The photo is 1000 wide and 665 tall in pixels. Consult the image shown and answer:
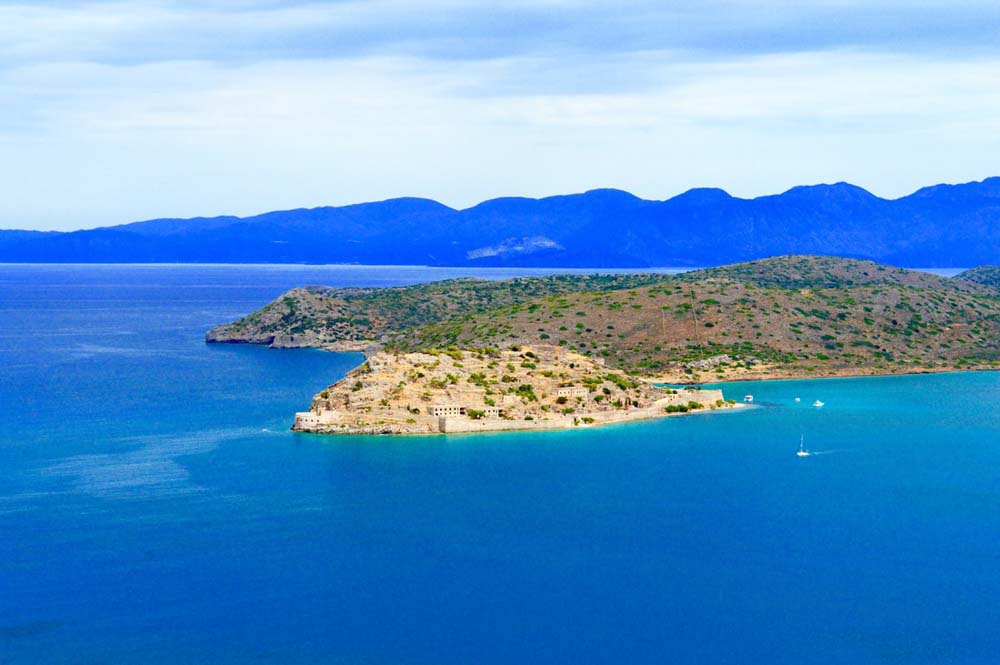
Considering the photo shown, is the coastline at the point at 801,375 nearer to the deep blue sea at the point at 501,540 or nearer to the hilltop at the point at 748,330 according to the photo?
the hilltop at the point at 748,330

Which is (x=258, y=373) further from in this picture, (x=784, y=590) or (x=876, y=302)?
(x=784, y=590)

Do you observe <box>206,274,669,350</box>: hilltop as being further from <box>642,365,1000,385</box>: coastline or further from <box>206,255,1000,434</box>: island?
<box>642,365,1000,385</box>: coastline

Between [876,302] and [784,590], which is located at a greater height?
[876,302]

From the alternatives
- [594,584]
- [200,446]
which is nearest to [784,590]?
[594,584]

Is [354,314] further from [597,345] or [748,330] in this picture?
[748,330]

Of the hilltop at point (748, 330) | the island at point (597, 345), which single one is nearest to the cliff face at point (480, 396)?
the island at point (597, 345)
